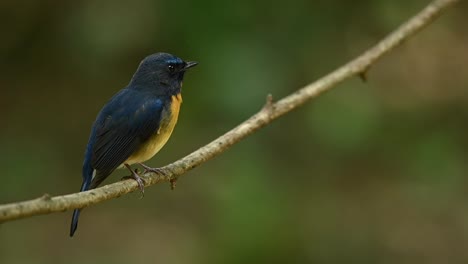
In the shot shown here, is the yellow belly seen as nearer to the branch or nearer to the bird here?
the bird

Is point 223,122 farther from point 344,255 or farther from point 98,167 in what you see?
point 98,167

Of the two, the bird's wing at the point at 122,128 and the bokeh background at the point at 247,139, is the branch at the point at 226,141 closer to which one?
the bird's wing at the point at 122,128

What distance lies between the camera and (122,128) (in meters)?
4.21

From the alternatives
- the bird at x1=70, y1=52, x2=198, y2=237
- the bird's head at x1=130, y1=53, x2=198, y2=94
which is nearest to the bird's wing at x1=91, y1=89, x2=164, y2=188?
the bird at x1=70, y1=52, x2=198, y2=237

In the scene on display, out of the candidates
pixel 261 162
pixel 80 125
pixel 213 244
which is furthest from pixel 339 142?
pixel 80 125

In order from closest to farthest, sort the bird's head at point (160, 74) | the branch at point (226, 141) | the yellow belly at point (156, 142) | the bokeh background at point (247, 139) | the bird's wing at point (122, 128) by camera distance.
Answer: the branch at point (226, 141) < the bird's wing at point (122, 128) < the yellow belly at point (156, 142) < the bird's head at point (160, 74) < the bokeh background at point (247, 139)

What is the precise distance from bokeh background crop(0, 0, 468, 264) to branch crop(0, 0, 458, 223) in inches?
67.4

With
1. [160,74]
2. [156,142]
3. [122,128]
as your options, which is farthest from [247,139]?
[122,128]

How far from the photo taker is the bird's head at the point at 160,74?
4582mm

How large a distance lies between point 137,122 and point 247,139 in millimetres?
2567

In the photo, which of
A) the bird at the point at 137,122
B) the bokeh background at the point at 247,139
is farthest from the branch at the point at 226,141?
the bokeh background at the point at 247,139

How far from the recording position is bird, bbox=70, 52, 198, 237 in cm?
409

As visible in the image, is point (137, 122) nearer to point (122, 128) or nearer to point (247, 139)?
point (122, 128)

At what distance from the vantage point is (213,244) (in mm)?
6176
